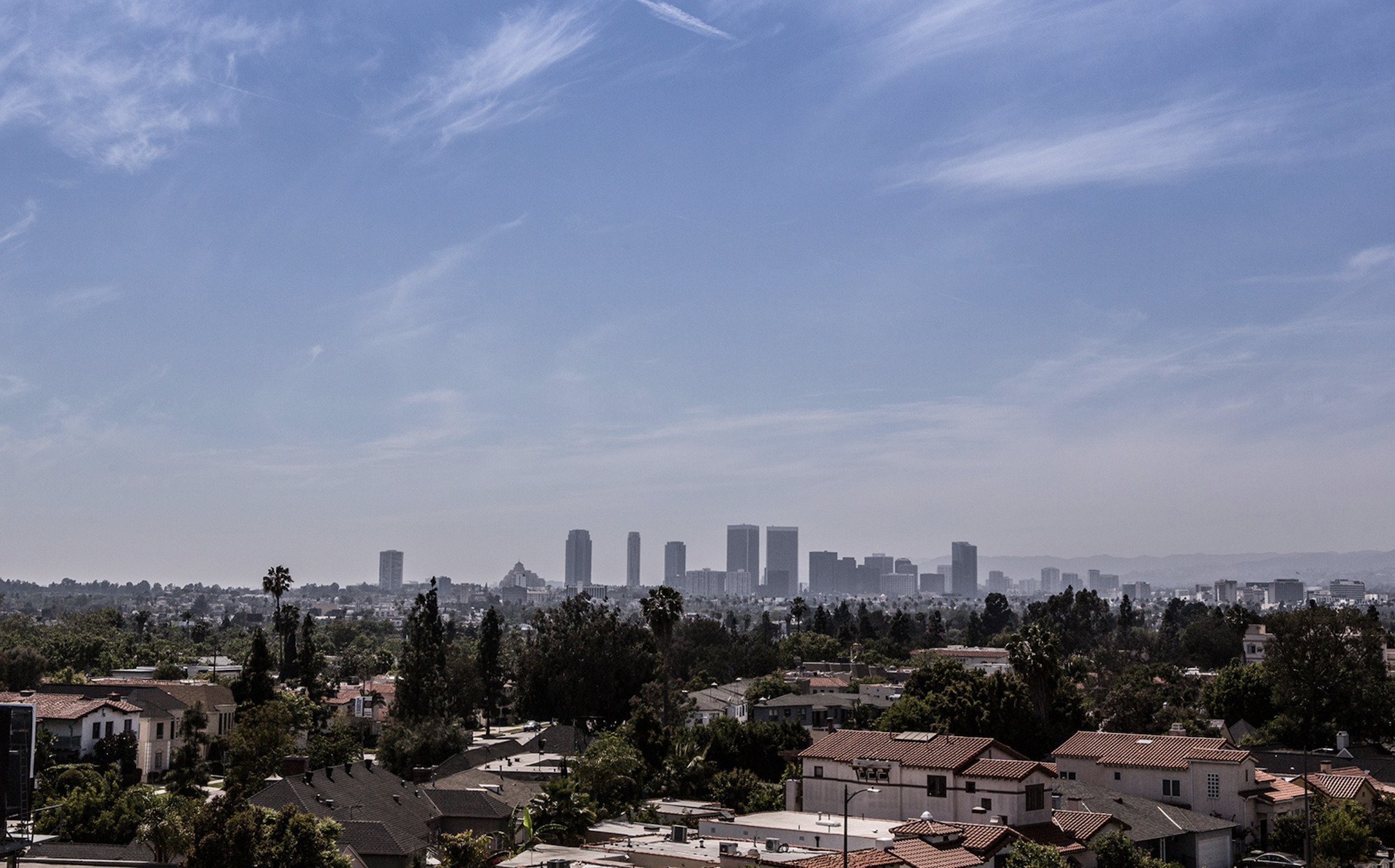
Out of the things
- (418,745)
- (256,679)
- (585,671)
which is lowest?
(418,745)

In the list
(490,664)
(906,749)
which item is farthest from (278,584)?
(906,749)

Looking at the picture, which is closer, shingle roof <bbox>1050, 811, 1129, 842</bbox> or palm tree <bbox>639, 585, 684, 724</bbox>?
shingle roof <bbox>1050, 811, 1129, 842</bbox>

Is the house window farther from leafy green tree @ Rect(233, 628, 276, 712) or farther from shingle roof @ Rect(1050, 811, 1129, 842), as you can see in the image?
leafy green tree @ Rect(233, 628, 276, 712)

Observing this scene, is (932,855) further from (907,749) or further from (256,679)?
(256,679)

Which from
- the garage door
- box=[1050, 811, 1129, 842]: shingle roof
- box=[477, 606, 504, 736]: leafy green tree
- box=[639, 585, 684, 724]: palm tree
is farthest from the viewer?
box=[477, 606, 504, 736]: leafy green tree

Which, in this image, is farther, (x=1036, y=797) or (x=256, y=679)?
(x=256, y=679)

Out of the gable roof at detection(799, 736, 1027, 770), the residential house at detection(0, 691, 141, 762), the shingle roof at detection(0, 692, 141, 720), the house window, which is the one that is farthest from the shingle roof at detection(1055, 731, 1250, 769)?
the shingle roof at detection(0, 692, 141, 720)

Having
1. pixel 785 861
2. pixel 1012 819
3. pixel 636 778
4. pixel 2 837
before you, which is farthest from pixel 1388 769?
pixel 2 837
